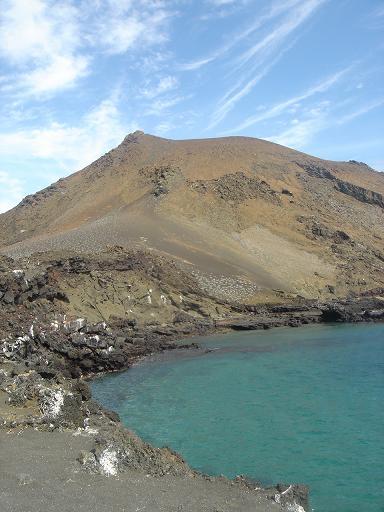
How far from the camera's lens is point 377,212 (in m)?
97.2

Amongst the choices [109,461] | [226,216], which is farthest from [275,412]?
[226,216]

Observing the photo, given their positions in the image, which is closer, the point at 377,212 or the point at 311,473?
the point at 311,473

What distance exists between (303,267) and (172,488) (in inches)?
2245

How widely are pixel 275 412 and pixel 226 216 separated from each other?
56938 mm

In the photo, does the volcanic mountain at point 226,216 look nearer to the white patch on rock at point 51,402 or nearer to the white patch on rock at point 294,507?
the white patch on rock at point 51,402

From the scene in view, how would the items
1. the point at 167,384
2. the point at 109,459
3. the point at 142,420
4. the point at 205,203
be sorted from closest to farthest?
1. the point at 109,459
2. the point at 142,420
3. the point at 167,384
4. the point at 205,203

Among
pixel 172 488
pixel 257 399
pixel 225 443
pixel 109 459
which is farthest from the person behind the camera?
pixel 257 399

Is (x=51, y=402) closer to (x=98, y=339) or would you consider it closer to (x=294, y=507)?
(x=294, y=507)

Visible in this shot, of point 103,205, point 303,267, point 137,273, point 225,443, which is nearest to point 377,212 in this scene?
point 303,267

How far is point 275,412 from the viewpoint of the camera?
68.4ft

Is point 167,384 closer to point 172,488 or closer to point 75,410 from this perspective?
point 75,410

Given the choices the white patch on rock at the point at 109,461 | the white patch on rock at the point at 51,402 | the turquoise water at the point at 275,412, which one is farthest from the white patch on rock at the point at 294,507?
the white patch on rock at the point at 51,402

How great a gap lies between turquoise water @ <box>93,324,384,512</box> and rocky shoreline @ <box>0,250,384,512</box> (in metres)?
2.31

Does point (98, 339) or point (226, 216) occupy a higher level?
point (226, 216)
